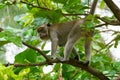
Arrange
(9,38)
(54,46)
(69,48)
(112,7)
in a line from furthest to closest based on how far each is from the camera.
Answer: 1. (54,46)
2. (69,48)
3. (112,7)
4. (9,38)

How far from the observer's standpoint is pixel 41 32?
2.29m

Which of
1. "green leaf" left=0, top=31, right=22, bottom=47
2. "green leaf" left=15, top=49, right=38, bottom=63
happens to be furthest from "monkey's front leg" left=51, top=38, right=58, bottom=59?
"green leaf" left=0, top=31, right=22, bottom=47

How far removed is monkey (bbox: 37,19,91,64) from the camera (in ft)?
6.50

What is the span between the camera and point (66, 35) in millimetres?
2297

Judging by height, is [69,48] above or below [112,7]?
below

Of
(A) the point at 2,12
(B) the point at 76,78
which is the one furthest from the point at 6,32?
(A) the point at 2,12

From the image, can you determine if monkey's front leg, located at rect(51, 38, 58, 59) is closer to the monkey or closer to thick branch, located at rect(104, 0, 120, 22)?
the monkey

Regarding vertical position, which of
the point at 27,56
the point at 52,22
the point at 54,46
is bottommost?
the point at 54,46

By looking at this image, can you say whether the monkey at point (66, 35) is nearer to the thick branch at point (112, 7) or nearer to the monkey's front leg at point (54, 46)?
the monkey's front leg at point (54, 46)

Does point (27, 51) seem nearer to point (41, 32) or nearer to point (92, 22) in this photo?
point (92, 22)

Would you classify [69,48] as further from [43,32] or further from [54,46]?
[43,32]

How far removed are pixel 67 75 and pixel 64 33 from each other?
67 centimetres

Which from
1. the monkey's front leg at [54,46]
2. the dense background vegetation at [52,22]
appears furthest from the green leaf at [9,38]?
the monkey's front leg at [54,46]

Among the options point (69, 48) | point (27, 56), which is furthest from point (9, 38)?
point (69, 48)
